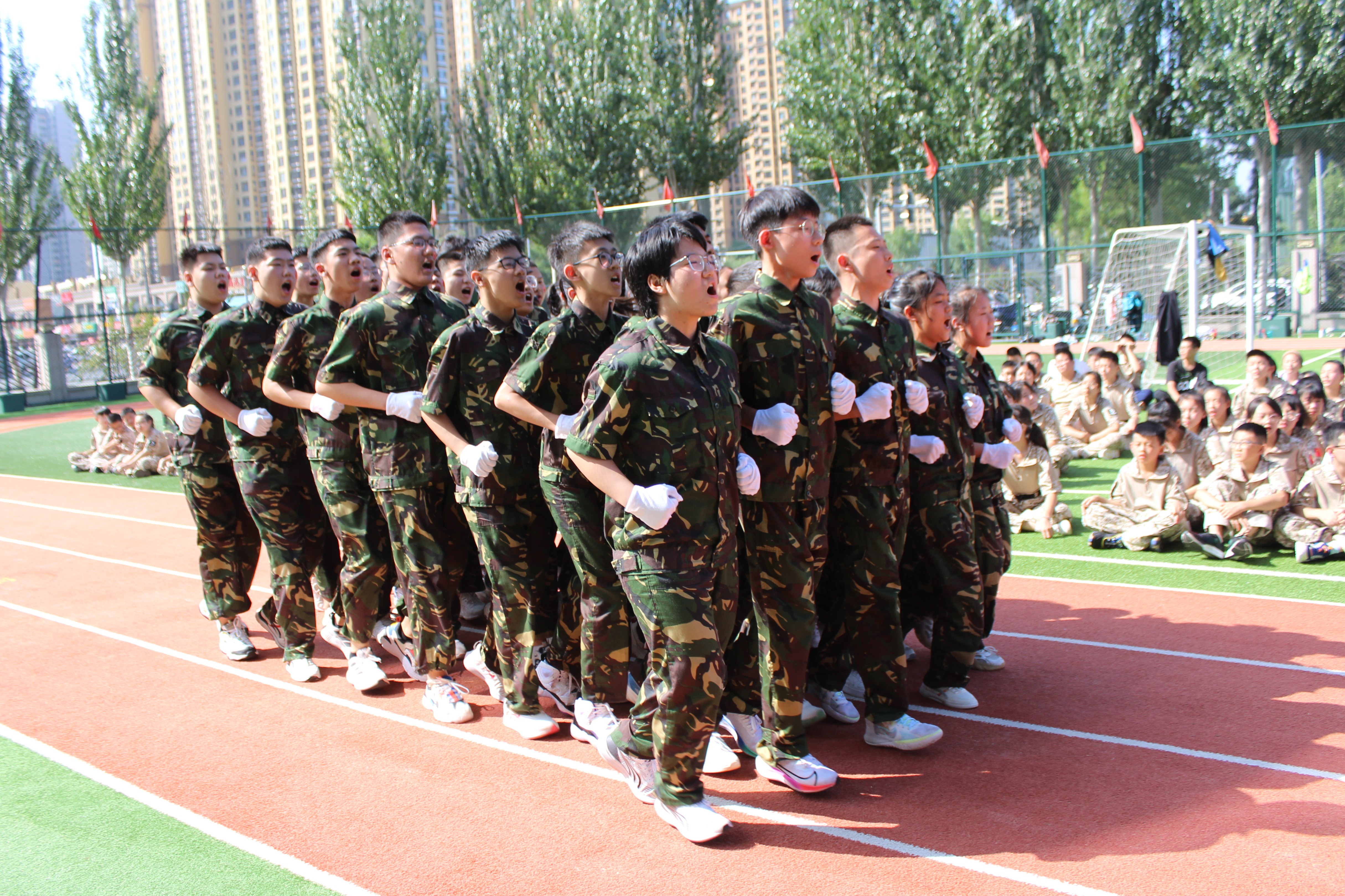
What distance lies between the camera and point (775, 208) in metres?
4.12

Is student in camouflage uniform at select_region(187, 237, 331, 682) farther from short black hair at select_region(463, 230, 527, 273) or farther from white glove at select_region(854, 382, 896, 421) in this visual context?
white glove at select_region(854, 382, 896, 421)

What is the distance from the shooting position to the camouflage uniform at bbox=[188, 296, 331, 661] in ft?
19.0

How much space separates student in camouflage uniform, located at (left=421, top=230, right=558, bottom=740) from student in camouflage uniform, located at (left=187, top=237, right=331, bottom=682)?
1427 millimetres

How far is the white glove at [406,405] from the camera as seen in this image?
487 centimetres

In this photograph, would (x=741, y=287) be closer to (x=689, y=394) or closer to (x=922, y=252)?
(x=689, y=394)

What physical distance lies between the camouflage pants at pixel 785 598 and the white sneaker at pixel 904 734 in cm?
46

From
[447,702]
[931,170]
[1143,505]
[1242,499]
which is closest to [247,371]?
[447,702]

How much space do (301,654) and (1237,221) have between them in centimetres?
1835

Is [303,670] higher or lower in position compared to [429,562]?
lower

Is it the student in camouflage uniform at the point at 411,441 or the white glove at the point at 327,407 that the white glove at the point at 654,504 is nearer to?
the student in camouflage uniform at the point at 411,441

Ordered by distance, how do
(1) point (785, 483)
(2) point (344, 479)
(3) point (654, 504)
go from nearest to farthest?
(3) point (654, 504)
(1) point (785, 483)
(2) point (344, 479)

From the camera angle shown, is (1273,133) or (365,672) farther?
(1273,133)

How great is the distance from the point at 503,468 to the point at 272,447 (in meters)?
1.85

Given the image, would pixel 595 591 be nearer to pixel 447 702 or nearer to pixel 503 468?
pixel 503 468
